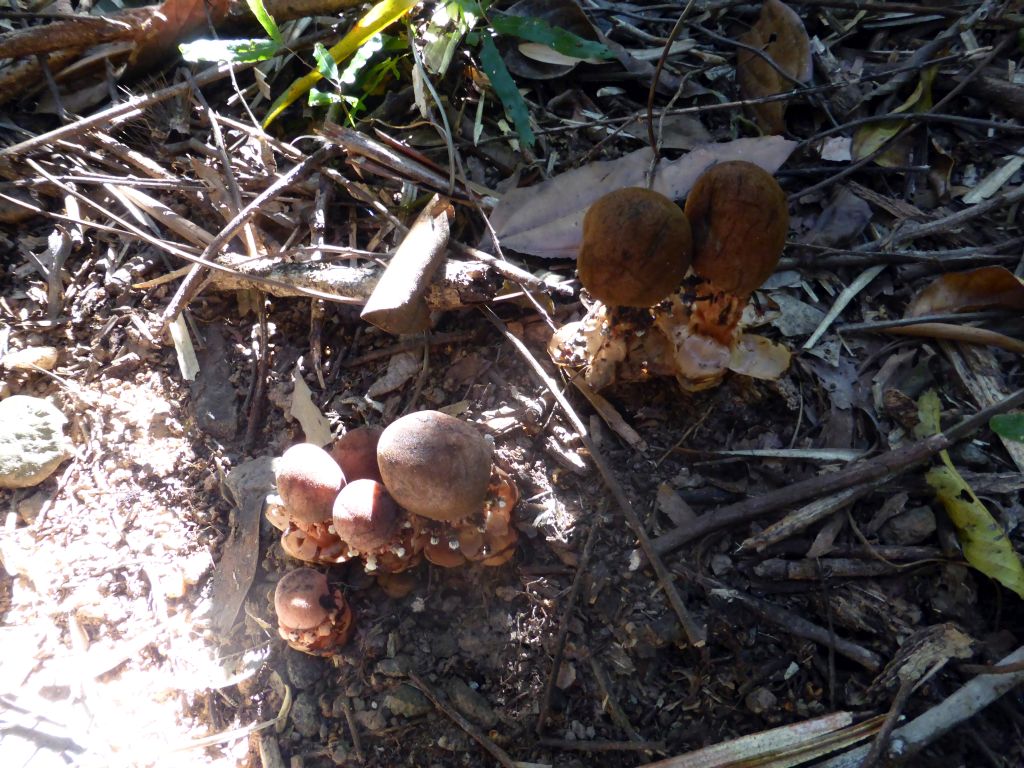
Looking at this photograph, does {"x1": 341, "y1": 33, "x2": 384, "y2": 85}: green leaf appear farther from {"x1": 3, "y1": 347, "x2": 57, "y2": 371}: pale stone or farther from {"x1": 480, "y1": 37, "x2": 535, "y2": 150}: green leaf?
{"x1": 3, "y1": 347, "x2": 57, "y2": 371}: pale stone

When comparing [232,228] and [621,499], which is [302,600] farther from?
[232,228]

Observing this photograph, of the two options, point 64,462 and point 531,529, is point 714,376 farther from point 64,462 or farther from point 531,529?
point 64,462

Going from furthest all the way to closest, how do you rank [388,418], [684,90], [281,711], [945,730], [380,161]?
[684,90], [380,161], [388,418], [281,711], [945,730]

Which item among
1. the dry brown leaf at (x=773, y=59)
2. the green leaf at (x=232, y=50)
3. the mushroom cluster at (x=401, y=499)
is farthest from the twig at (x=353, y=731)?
the dry brown leaf at (x=773, y=59)

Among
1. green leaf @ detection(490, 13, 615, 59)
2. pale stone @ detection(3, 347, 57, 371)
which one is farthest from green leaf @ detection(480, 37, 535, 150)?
pale stone @ detection(3, 347, 57, 371)

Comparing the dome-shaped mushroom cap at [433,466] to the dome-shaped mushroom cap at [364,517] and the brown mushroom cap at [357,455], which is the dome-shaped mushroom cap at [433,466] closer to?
the dome-shaped mushroom cap at [364,517]

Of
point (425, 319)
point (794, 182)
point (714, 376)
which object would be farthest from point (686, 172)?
point (425, 319)
